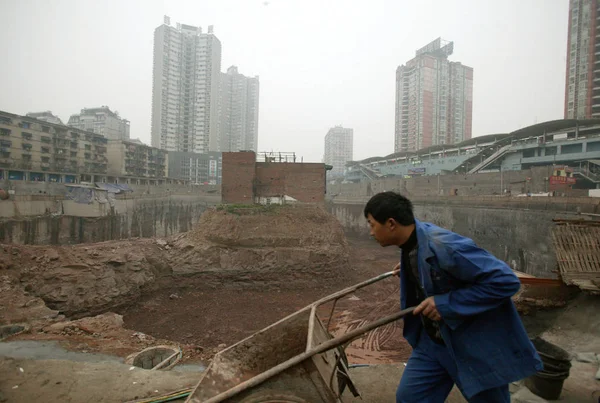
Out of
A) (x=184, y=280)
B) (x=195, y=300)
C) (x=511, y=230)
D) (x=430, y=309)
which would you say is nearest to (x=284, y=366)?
(x=430, y=309)

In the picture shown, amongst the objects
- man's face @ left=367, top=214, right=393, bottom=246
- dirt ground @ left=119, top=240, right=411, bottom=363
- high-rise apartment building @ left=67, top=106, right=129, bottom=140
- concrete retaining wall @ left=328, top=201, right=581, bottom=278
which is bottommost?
dirt ground @ left=119, top=240, right=411, bottom=363

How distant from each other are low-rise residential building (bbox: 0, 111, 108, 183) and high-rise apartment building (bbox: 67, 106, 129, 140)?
27.2 meters

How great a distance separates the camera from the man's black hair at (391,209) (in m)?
1.96

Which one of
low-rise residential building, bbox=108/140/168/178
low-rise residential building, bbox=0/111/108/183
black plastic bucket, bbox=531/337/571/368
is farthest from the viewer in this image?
low-rise residential building, bbox=108/140/168/178

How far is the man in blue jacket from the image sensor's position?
5.56 ft

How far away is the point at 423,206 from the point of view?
91.9ft

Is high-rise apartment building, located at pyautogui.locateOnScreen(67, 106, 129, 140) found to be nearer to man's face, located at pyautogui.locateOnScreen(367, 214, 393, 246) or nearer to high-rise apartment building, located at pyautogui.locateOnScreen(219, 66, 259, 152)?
high-rise apartment building, located at pyautogui.locateOnScreen(219, 66, 259, 152)

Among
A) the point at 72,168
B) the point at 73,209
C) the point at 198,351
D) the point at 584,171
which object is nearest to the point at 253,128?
the point at 72,168

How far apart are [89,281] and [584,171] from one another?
38.0 m

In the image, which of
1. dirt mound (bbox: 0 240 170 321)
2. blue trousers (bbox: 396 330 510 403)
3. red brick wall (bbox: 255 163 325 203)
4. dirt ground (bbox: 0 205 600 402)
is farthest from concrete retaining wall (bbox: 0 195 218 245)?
blue trousers (bbox: 396 330 510 403)

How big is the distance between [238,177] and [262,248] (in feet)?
26.5

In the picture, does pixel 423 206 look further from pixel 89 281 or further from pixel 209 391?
pixel 209 391

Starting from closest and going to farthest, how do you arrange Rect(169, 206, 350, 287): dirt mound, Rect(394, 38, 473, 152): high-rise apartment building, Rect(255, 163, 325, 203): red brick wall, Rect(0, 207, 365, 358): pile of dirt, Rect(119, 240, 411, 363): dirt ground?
1. Rect(0, 207, 365, 358): pile of dirt
2. Rect(119, 240, 411, 363): dirt ground
3. Rect(169, 206, 350, 287): dirt mound
4. Rect(255, 163, 325, 203): red brick wall
5. Rect(394, 38, 473, 152): high-rise apartment building

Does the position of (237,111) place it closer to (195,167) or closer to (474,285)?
(195,167)
